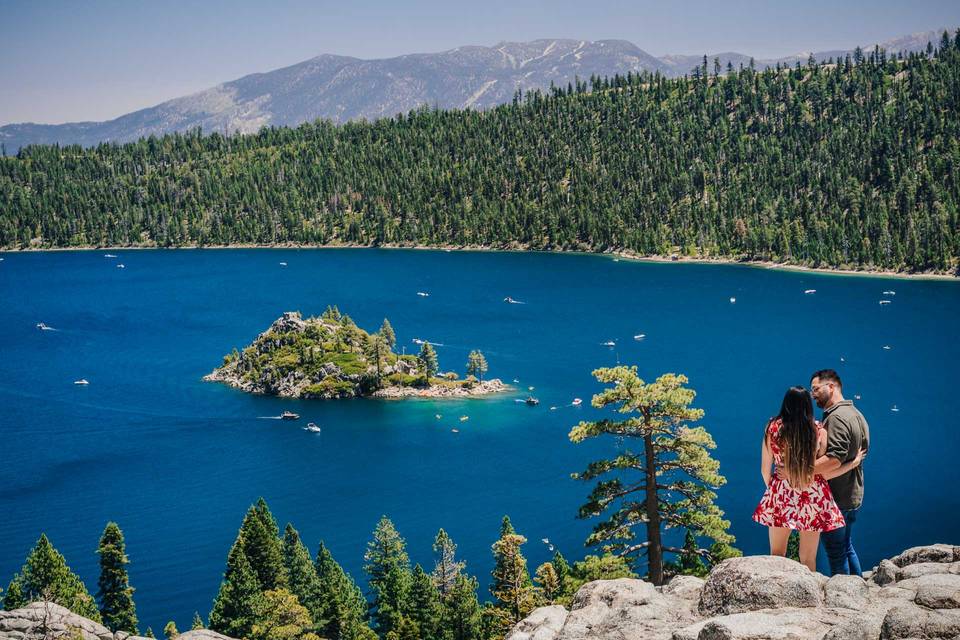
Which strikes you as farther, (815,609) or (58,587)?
(58,587)

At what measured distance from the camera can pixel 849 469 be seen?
56.4 ft

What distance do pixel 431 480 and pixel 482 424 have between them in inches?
825

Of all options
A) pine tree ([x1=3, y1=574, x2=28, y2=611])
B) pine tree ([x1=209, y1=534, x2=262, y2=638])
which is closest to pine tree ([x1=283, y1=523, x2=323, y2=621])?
pine tree ([x1=209, y1=534, x2=262, y2=638])

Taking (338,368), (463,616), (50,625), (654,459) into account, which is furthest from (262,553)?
(338,368)

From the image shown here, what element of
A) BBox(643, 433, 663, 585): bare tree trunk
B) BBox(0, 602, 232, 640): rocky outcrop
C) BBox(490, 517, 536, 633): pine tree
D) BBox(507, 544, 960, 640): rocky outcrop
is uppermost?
BBox(507, 544, 960, 640): rocky outcrop

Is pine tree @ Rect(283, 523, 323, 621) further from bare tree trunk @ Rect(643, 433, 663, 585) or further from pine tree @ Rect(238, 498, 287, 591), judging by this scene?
bare tree trunk @ Rect(643, 433, 663, 585)

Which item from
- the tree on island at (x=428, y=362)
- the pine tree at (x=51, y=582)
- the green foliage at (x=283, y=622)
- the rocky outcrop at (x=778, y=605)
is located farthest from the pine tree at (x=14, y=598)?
the tree on island at (x=428, y=362)

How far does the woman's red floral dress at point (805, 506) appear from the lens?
17406 millimetres

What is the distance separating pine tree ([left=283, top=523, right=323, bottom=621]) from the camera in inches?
2406

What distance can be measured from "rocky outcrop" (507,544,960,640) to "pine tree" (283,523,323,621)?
43.4 m

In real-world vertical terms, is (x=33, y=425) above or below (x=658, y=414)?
below

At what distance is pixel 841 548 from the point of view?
18.3 m

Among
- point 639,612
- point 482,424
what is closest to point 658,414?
point 639,612

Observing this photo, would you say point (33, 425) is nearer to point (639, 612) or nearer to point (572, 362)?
point (572, 362)
